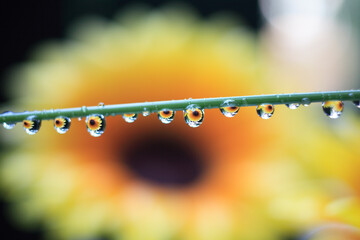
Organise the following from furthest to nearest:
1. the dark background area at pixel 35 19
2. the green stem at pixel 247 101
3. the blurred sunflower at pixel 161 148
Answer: the dark background area at pixel 35 19 → the blurred sunflower at pixel 161 148 → the green stem at pixel 247 101

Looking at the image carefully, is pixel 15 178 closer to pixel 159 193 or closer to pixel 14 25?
pixel 159 193

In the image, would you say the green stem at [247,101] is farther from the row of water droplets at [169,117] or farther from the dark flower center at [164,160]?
the dark flower center at [164,160]

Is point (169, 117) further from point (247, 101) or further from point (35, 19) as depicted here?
point (35, 19)

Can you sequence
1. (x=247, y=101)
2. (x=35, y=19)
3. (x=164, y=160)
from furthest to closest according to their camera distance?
(x=35, y=19)
(x=164, y=160)
(x=247, y=101)

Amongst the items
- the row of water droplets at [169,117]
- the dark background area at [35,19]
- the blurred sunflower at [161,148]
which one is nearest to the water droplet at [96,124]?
the row of water droplets at [169,117]

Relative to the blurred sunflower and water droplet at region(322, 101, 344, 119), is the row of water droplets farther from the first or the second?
the blurred sunflower

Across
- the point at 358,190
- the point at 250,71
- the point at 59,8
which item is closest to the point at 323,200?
the point at 358,190

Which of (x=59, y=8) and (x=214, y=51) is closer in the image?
(x=214, y=51)

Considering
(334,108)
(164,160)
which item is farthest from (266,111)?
(164,160)

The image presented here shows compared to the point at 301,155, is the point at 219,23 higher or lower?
higher
